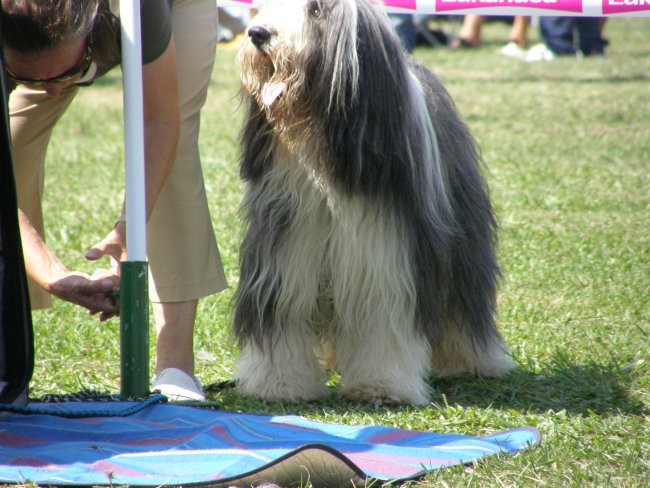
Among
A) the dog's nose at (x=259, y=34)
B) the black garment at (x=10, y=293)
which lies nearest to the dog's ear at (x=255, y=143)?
the dog's nose at (x=259, y=34)

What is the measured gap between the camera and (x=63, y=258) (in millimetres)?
4652

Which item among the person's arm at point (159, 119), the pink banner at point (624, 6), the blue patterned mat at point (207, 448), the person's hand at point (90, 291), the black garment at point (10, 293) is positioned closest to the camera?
the blue patterned mat at point (207, 448)

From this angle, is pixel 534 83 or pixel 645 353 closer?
pixel 645 353

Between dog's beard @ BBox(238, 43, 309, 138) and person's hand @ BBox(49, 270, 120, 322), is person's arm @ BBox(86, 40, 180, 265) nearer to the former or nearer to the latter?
person's hand @ BBox(49, 270, 120, 322)

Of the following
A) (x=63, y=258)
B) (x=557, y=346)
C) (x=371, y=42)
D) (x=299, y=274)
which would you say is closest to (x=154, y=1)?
(x=371, y=42)

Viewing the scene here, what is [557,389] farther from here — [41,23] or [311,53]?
[41,23]

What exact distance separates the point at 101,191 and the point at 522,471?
4.26 meters

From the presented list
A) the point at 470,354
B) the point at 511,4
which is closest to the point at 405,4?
the point at 511,4

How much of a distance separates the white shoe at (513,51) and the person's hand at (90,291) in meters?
10.6

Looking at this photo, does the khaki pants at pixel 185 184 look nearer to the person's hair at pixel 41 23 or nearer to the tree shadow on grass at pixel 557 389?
the person's hair at pixel 41 23

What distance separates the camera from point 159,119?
9.27 feet

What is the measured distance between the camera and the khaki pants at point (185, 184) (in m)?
3.06

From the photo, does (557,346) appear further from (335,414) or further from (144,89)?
(144,89)

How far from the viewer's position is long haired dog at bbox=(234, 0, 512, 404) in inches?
106
